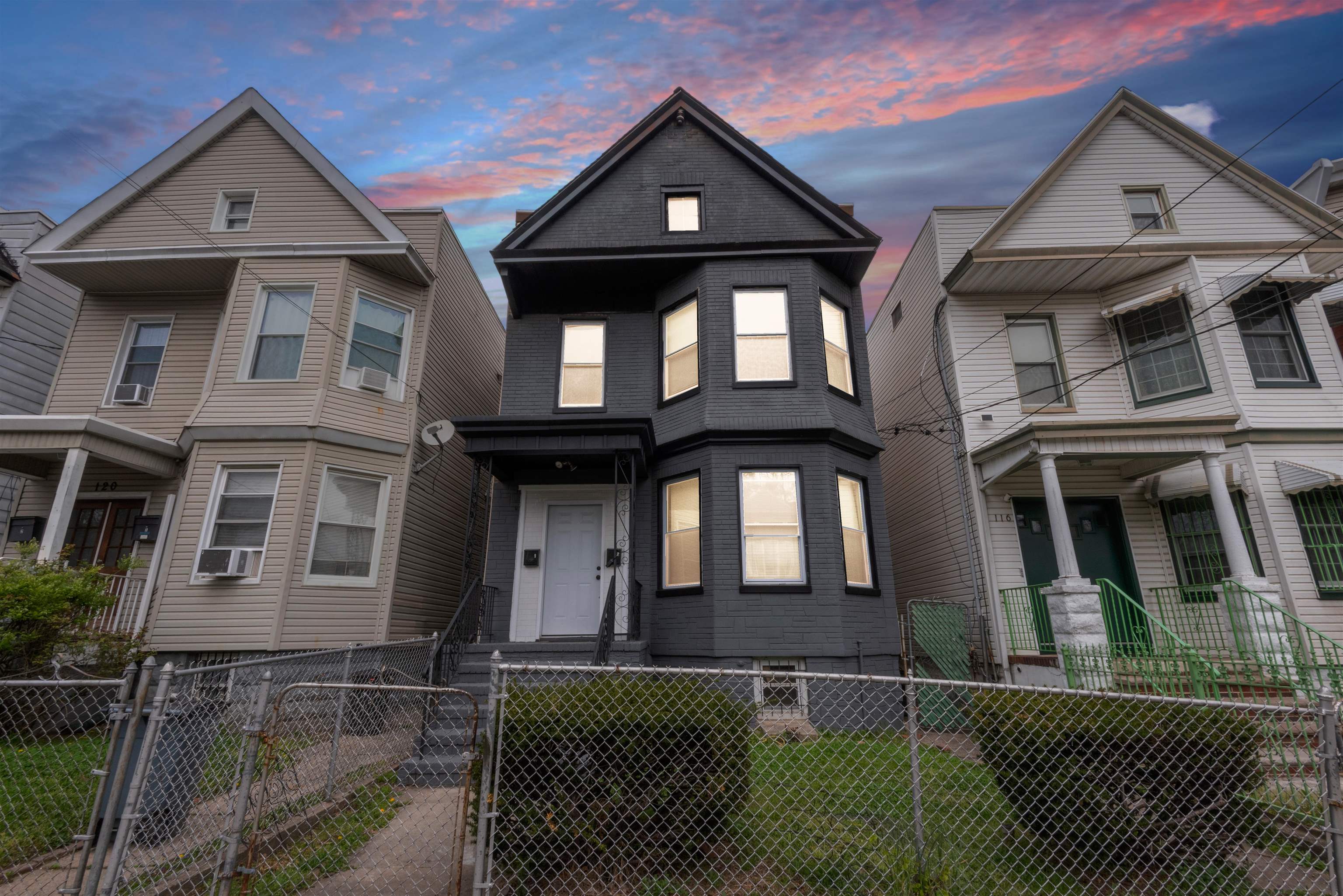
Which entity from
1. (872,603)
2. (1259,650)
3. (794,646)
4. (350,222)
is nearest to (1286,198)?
(1259,650)

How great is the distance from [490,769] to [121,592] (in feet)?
29.2

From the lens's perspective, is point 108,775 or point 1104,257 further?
point 1104,257

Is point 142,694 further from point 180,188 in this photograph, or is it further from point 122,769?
point 180,188

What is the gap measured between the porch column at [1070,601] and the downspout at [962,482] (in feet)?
5.01

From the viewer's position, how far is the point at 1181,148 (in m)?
11.9

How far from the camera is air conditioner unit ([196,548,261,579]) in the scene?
930cm

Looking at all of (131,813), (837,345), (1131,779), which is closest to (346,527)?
(131,813)

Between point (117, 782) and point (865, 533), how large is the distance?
30.1 ft

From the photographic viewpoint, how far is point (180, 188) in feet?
38.3

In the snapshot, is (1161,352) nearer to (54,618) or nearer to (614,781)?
(614,781)

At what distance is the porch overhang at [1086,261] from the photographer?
35.2 feet

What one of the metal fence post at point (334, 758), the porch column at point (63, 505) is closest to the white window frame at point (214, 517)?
the porch column at point (63, 505)

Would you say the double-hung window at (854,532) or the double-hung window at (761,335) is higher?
the double-hung window at (761,335)

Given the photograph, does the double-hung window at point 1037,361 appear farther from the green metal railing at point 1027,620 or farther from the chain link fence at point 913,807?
the chain link fence at point 913,807
